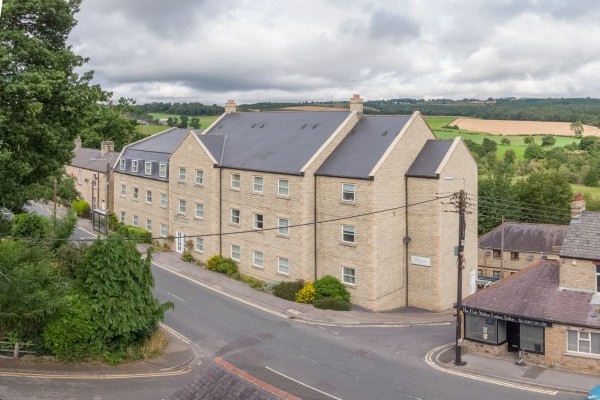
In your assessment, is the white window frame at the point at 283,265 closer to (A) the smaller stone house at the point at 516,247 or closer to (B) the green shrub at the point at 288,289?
(B) the green shrub at the point at 288,289

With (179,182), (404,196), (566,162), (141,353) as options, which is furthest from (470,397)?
(566,162)

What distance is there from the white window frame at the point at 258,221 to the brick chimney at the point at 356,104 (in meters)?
10.5

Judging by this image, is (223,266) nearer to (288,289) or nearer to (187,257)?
(187,257)

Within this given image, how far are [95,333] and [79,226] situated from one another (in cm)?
3678

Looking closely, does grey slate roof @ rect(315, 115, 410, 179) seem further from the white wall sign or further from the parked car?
the parked car

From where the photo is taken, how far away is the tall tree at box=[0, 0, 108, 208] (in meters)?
21.0

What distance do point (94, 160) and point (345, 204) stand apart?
41114 millimetres

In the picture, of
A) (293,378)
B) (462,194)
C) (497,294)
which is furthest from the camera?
(497,294)

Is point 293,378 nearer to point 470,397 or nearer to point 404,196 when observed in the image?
point 470,397

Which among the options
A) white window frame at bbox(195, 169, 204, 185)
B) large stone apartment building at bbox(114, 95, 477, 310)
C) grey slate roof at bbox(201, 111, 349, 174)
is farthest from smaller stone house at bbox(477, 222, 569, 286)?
white window frame at bbox(195, 169, 204, 185)

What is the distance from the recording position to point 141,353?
27.6 metres

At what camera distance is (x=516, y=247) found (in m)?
60.3

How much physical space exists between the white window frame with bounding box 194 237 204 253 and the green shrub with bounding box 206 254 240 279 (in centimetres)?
236

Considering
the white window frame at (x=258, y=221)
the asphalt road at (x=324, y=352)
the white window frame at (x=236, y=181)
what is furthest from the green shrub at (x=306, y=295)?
the white window frame at (x=236, y=181)
